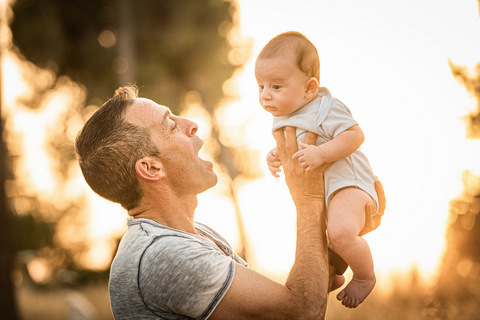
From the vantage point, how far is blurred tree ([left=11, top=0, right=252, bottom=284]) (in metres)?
12.5

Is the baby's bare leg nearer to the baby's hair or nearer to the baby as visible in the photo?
the baby

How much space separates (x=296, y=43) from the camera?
2744 mm

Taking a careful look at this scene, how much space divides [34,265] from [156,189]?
1684cm

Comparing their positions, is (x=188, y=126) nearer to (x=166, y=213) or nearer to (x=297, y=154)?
(x=166, y=213)

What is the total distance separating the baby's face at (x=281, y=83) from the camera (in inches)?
107

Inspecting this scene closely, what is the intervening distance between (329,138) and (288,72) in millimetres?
371

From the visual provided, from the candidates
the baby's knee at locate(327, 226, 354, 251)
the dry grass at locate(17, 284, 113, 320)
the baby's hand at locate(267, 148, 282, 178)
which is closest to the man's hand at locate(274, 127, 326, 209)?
the baby's hand at locate(267, 148, 282, 178)

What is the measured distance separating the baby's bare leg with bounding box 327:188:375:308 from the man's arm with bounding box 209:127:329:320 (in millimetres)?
115

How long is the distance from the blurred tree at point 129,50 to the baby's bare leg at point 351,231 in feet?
33.4

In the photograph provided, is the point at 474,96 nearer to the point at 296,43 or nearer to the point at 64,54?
the point at 296,43

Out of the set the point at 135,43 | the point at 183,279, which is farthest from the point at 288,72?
the point at 135,43

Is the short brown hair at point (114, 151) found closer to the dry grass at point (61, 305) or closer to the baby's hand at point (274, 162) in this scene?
the baby's hand at point (274, 162)

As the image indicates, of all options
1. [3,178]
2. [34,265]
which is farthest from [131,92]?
[34,265]

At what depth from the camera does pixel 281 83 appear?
275 centimetres
